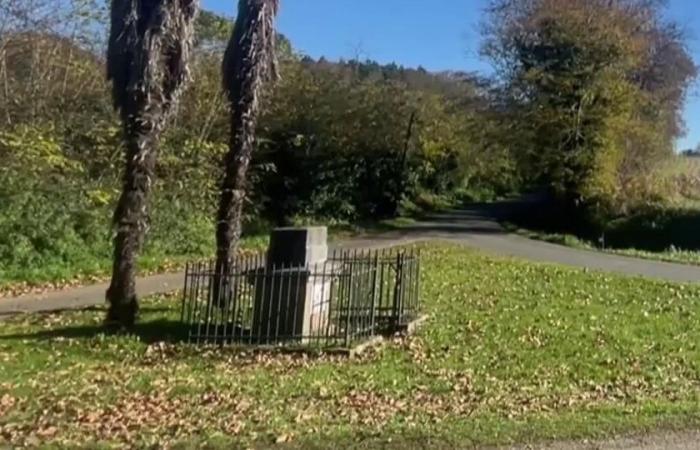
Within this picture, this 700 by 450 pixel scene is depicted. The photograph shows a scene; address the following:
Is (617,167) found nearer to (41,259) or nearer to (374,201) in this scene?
(374,201)

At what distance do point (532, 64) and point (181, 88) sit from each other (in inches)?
1099

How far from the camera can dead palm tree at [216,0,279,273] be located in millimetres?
14273

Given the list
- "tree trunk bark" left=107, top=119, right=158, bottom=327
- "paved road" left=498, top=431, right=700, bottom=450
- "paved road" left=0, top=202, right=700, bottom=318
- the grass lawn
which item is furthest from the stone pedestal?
"paved road" left=498, top=431, right=700, bottom=450

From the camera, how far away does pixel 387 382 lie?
9.59m

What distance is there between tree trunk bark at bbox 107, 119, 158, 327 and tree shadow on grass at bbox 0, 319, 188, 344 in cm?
29

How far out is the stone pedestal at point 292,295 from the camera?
12320mm

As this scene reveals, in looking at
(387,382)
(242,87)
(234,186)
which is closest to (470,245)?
(234,186)

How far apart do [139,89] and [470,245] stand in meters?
18.0

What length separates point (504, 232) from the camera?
117 feet

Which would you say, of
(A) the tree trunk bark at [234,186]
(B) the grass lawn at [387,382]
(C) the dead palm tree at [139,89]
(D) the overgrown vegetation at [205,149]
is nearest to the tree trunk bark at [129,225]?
(C) the dead palm tree at [139,89]

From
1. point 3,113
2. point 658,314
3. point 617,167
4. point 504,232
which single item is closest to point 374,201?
point 504,232

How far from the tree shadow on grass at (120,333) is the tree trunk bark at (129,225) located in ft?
Answer: 0.94

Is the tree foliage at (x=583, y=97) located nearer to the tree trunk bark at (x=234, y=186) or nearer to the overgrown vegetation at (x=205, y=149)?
→ the overgrown vegetation at (x=205, y=149)

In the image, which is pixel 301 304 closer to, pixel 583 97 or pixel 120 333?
pixel 120 333
